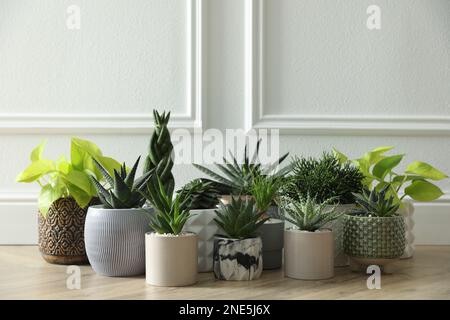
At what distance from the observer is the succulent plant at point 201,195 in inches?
43.4

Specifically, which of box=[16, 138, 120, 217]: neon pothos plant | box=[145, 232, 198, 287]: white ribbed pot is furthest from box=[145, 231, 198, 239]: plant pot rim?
box=[16, 138, 120, 217]: neon pothos plant

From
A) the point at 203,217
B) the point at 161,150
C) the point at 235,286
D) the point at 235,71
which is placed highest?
the point at 235,71

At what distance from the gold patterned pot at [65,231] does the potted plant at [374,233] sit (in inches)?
20.9

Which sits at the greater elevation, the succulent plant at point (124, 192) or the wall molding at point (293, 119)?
the wall molding at point (293, 119)

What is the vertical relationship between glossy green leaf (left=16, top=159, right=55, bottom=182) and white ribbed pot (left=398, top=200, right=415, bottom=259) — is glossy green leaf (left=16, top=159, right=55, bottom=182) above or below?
above

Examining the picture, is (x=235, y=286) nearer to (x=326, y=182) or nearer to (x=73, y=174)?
(x=326, y=182)

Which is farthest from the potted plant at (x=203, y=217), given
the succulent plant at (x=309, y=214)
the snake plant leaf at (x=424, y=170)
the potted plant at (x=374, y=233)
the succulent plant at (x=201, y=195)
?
the snake plant leaf at (x=424, y=170)

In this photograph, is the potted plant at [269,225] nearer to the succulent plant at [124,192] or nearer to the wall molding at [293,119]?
the succulent plant at [124,192]

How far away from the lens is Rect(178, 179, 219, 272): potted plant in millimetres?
1071

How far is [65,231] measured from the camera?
1.17 meters

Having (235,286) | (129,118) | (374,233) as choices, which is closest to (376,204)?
(374,233)

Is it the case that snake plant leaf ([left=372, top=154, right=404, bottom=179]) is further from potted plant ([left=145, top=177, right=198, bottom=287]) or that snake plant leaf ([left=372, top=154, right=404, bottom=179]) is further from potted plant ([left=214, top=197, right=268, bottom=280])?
potted plant ([left=145, top=177, right=198, bottom=287])

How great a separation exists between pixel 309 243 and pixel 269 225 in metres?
0.11

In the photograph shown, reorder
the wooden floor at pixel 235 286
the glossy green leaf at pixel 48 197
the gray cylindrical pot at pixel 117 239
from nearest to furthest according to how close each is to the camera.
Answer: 1. the wooden floor at pixel 235 286
2. the gray cylindrical pot at pixel 117 239
3. the glossy green leaf at pixel 48 197
